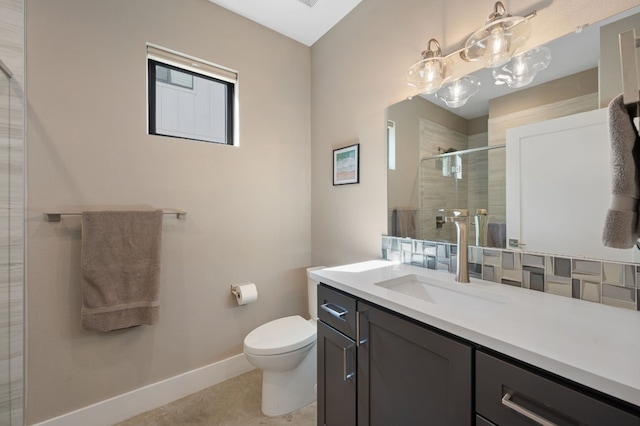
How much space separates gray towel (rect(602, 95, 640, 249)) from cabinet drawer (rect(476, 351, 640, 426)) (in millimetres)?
338

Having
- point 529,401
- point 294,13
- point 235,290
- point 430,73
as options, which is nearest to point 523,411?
point 529,401

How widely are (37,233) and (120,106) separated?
32.7 inches

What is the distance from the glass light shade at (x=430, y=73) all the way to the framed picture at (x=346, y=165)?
1.84ft

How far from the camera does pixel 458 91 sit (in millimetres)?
1347

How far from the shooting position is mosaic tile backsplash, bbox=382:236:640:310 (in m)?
0.88

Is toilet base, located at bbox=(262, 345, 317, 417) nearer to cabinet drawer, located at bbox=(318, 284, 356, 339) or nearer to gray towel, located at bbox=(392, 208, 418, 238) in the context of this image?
cabinet drawer, located at bbox=(318, 284, 356, 339)

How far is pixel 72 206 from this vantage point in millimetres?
1432

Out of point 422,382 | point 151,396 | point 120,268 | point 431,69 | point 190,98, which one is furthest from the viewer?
point 190,98

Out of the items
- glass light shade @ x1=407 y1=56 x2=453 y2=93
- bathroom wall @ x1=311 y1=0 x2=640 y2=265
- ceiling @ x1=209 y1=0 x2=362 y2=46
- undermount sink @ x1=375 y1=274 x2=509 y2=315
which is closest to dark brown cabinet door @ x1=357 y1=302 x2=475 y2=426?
undermount sink @ x1=375 y1=274 x2=509 y2=315

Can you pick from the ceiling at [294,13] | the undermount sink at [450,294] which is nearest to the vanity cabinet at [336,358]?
the undermount sink at [450,294]

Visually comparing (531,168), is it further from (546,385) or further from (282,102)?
(282,102)

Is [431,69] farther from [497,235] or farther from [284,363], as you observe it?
[284,363]

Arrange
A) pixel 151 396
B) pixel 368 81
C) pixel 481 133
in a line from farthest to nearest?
1. pixel 368 81
2. pixel 151 396
3. pixel 481 133

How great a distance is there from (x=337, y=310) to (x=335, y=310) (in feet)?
0.04
